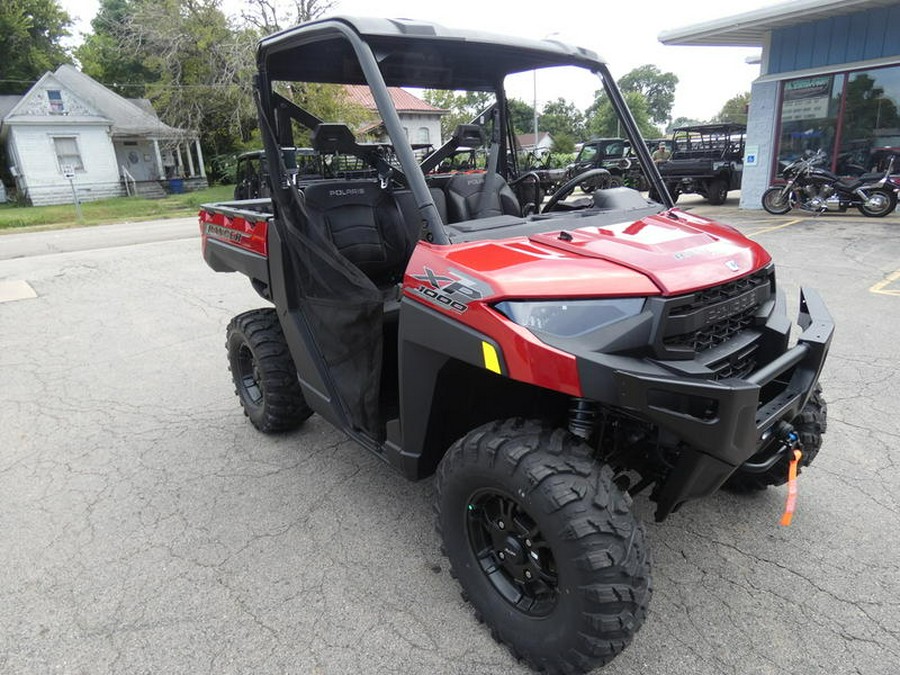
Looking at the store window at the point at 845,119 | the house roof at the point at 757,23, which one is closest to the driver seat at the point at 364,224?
the house roof at the point at 757,23

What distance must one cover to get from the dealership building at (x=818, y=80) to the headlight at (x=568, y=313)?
41.3 ft

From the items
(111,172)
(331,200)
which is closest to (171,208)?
(111,172)

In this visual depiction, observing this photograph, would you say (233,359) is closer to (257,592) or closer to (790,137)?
(257,592)

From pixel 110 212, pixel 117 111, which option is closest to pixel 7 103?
pixel 117 111

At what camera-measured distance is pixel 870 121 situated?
41.1ft

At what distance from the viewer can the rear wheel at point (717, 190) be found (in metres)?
15.8

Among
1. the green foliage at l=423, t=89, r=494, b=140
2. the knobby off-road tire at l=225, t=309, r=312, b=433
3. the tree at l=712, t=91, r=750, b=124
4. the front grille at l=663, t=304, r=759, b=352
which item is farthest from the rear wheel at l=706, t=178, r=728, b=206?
the tree at l=712, t=91, r=750, b=124

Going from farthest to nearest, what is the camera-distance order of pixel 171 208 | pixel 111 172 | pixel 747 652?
pixel 111 172 → pixel 171 208 → pixel 747 652

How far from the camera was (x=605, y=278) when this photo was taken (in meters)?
1.92

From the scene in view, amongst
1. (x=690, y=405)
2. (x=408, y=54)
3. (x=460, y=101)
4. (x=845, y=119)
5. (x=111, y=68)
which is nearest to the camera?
(x=690, y=405)

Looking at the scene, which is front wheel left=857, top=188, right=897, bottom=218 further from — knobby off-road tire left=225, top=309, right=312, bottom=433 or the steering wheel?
knobby off-road tire left=225, top=309, right=312, bottom=433

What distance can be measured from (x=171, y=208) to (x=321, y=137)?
22.7 metres

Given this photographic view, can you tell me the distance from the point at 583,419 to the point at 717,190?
1588 centimetres

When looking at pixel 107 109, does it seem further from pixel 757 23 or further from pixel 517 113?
pixel 517 113
